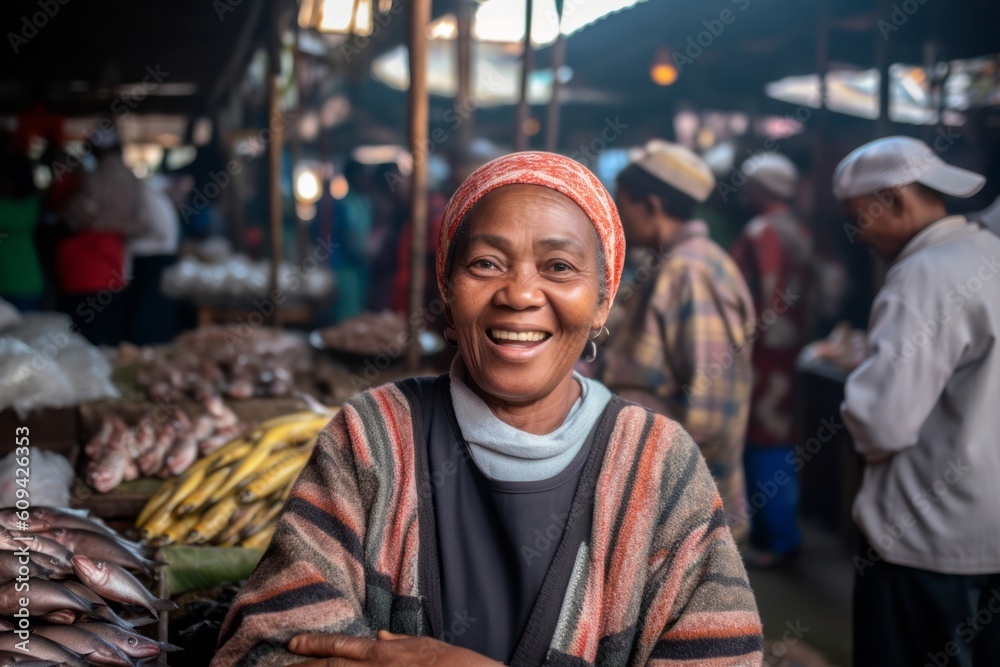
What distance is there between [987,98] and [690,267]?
139 inches

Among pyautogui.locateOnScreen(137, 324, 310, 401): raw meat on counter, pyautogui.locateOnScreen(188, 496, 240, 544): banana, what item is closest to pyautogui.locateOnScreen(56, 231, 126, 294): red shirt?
pyautogui.locateOnScreen(137, 324, 310, 401): raw meat on counter

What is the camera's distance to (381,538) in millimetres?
1598

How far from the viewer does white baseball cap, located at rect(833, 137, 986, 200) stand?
10.8ft

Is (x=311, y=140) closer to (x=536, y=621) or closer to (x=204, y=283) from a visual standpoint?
(x=204, y=283)

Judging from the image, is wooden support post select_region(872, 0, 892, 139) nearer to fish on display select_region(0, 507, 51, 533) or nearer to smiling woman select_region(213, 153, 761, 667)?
smiling woman select_region(213, 153, 761, 667)

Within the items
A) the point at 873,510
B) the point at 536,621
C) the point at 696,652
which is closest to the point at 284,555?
the point at 536,621

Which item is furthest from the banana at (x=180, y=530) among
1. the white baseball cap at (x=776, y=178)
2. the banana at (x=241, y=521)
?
the white baseball cap at (x=776, y=178)

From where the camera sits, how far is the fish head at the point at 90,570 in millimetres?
2184

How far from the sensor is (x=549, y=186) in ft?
5.29

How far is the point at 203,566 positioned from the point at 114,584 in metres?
0.52

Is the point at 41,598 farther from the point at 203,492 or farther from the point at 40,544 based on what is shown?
the point at 203,492

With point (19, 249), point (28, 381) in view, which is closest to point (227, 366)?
point (28, 381)

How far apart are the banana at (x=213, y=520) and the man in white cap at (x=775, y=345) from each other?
3669 mm

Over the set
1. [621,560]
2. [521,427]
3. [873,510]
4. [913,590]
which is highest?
[521,427]
